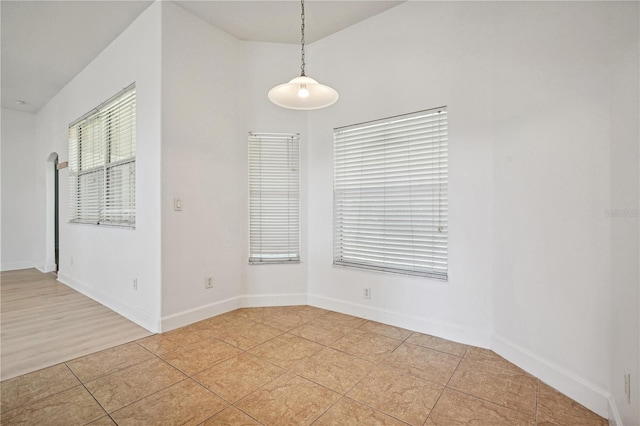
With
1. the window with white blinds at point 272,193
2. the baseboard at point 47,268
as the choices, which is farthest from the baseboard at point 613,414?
the baseboard at point 47,268

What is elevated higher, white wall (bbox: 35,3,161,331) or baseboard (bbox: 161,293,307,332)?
white wall (bbox: 35,3,161,331)

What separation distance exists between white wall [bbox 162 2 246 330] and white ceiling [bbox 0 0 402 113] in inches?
12.5

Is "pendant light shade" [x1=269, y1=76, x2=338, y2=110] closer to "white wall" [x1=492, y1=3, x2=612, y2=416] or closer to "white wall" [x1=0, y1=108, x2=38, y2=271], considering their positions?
"white wall" [x1=492, y1=3, x2=612, y2=416]

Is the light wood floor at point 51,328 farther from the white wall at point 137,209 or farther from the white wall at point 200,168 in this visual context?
the white wall at point 200,168

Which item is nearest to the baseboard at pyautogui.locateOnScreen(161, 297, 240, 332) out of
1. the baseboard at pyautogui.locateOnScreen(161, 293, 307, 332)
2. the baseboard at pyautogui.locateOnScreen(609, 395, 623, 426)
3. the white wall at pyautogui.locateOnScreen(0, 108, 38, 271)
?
the baseboard at pyautogui.locateOnScreen(161, 293, 307, 332)

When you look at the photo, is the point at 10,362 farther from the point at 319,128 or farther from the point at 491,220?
the point at 491,220

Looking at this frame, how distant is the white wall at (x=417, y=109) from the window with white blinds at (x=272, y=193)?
0.83ft

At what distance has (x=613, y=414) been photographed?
1615 millimetres

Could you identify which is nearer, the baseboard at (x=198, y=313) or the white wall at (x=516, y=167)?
the white wall at (x=516, y=167)

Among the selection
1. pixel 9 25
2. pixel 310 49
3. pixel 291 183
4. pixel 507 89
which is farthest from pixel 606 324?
pixel 9 25

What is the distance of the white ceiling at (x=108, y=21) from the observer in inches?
118

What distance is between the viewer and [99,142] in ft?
13.0

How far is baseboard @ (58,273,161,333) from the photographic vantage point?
9.70 feet

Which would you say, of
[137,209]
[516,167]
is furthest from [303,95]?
[137,209]
